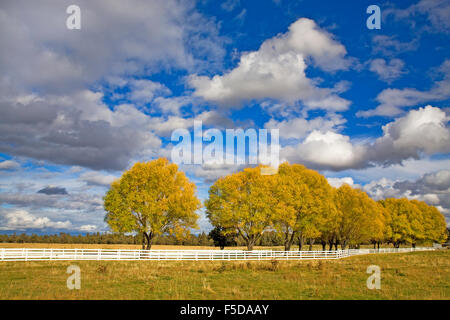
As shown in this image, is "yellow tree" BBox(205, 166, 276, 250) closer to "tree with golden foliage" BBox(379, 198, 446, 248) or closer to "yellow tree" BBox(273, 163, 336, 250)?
"yellow tree" BBox(273, 163, 336, 250)

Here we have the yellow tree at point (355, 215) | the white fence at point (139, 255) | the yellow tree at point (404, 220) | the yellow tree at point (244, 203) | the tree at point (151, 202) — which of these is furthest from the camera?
the yellow tree at point (404, 220)

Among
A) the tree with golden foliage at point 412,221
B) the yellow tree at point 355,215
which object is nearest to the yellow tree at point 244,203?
the yellow tree at point 355,215

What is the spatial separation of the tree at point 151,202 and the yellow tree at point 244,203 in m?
3.37

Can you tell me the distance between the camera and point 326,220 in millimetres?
46719

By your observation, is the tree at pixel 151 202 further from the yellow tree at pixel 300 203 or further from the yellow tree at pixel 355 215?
the yellow tree at pixel 355 215

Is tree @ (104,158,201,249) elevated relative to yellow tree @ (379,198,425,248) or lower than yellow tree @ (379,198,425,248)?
elevated

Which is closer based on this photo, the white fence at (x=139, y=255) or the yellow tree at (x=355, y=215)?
the white fence at (x=139, y=255)

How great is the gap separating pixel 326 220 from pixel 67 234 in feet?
262

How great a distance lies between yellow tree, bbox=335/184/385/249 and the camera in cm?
5572

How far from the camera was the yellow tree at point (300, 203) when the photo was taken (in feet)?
146

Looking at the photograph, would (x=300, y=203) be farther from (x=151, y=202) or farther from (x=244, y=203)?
(x=151, y=202)

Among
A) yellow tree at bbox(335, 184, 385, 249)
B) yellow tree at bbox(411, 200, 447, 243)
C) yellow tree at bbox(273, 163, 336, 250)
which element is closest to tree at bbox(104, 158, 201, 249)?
yellow tree at bbox(273, 163, 336, 250)

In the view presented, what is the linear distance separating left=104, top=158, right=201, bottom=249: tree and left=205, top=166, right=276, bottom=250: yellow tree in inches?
133
